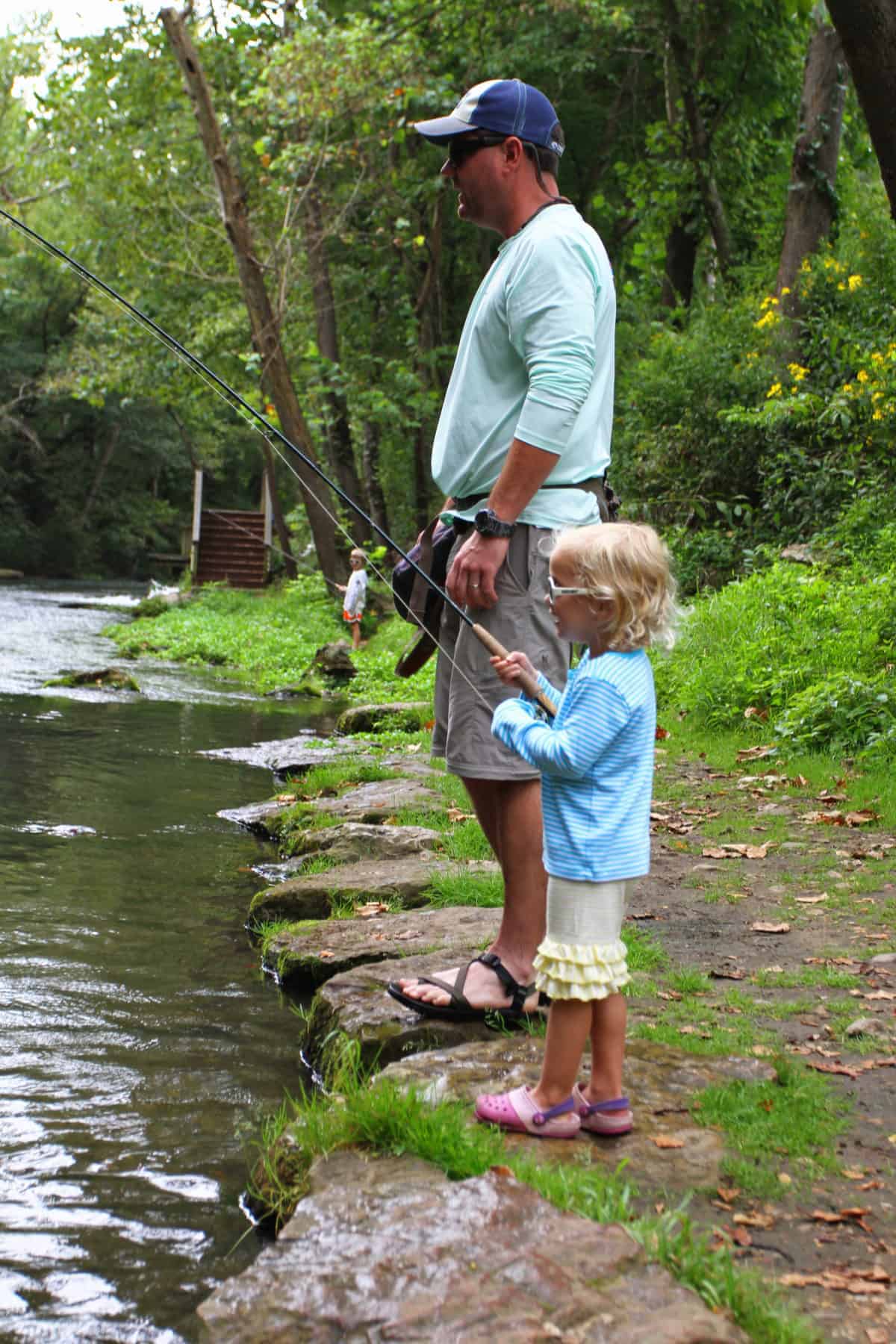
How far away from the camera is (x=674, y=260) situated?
20750mm

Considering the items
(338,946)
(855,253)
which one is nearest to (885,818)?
(338,946)

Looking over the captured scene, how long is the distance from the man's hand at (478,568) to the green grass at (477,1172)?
3.82 ft

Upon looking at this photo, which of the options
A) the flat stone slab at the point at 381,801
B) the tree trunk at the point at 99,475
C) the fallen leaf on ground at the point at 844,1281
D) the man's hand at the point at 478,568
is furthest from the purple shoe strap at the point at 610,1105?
the tree trunk at the point at 99,475

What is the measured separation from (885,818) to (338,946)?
2.90 m

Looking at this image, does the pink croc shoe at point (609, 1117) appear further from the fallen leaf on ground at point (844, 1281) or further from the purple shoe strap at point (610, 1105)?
the fallen leaf on ground at point (844, 1281)

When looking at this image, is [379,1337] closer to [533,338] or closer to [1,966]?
[533,338]

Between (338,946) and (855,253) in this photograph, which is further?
(855,253)

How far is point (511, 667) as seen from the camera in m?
2.86

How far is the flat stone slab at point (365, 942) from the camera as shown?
4105mm

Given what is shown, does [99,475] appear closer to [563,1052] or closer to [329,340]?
[329,340]

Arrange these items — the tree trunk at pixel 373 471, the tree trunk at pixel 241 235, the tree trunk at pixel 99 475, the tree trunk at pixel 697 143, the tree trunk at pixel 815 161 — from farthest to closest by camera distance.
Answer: the tree trunk at pixel 99 475
the tree trunk at pixel 373 471
the tree trunk at pixel 697 143
the tree trunk at pixel 241 235
the tree trunk at pixel 815 161

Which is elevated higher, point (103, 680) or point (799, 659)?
point (799, 659)

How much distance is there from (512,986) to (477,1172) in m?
0.87

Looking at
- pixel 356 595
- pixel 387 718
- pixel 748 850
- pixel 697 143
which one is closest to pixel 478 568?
pixel 748 850
